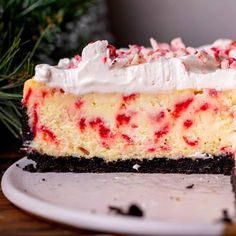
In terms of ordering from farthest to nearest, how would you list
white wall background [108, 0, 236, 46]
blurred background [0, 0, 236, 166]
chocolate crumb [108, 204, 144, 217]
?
white wall background [108, 0, 236, 46]
blurred background [0, 0, 236, 166]
chocolate crumb [108, 204, 144, 217]

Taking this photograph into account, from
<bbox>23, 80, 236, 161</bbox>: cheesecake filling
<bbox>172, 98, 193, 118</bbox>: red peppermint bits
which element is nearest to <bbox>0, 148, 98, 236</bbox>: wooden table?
<bbox>23, 80, 236, 161</bbox>: cheesecake filling

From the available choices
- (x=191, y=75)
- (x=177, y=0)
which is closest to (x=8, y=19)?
(x=191, y=75)

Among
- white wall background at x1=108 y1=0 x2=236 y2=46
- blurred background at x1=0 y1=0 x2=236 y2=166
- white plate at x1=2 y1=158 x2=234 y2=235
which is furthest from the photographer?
white wall background at x1=108 y1=0 x2=236 y2=46

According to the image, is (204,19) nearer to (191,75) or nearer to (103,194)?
(191,75)

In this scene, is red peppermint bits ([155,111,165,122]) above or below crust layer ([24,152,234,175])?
above

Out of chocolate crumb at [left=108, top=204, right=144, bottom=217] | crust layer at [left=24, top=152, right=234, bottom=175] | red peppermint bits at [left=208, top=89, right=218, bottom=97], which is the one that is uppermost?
red peppermint bits at [left=208, top=89, right=218, bottom=97]

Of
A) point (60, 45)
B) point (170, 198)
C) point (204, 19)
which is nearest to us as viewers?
point (170, 198)

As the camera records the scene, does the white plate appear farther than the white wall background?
No

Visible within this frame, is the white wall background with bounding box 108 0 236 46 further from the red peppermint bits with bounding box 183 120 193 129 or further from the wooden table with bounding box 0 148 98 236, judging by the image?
the wooden table with bounding box 0 148 98 236
